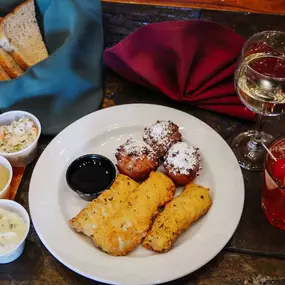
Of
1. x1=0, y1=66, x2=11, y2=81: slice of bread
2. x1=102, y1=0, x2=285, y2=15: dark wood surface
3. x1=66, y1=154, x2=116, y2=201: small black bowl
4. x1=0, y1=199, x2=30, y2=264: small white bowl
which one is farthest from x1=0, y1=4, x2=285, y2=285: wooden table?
x1=102, y1=0, x2=285, y2=15: dark wood surface

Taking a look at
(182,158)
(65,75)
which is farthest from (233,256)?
(65,75)

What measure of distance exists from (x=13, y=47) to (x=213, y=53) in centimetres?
63

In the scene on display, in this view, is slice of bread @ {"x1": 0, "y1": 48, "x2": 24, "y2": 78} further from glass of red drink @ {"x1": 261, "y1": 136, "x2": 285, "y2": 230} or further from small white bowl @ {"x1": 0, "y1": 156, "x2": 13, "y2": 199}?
glass of red drink @ {"x1": 261, "y1": 136, "x2": 285, "y2": 230}

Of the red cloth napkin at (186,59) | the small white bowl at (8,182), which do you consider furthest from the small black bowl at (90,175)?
the red cloth napkin at (186,59)

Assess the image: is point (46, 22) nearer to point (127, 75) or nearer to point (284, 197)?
point (127, 75)

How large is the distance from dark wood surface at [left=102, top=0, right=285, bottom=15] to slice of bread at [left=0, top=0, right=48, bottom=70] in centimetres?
30

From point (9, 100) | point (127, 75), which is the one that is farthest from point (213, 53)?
point (9, 100)

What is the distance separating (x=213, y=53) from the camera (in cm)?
144

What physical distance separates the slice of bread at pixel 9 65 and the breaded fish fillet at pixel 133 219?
0.62m

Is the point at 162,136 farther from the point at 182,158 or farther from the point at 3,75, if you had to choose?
the point at 3,75

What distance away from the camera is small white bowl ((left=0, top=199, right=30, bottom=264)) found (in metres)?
1.07

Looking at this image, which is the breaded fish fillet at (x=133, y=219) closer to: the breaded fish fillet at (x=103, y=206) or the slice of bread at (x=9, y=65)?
the breaded fish fillet at (x=103, y=206)

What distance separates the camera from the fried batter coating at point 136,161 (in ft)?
3.97

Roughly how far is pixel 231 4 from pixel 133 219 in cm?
98
